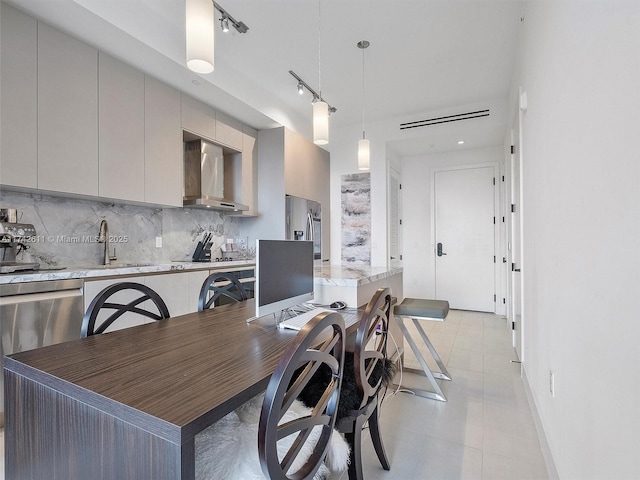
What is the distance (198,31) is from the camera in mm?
1502

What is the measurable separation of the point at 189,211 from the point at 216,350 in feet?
9.45

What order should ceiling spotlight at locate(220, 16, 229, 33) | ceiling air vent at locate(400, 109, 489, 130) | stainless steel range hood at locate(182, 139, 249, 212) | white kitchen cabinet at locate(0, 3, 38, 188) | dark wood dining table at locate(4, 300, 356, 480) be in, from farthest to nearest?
ceiling air vent at locate(400, 109, 489, 130)
stainless steel range hood at locate(182, 139, 249, 212)
ceiling spotlight at locate(220, 16, 229, 33)
white kitchen cabinet at locate(0, 3, 38, 188)
dark wood dining table at locate(4, 300, 356, 480)

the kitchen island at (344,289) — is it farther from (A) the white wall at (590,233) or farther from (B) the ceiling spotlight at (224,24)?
(B) the ceiling spotlight at (224,24)

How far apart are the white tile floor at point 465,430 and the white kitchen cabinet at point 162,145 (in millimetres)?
1941

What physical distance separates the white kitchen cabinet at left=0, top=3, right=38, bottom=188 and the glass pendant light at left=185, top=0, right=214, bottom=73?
135 cm

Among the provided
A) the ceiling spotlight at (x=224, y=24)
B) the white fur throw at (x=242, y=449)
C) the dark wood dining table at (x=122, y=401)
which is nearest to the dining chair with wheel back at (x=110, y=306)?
the dark wood dining table at (x=122, y=401)

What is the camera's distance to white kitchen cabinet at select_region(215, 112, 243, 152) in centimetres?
354

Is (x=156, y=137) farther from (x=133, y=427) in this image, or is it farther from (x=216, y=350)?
(x=133, y=427)

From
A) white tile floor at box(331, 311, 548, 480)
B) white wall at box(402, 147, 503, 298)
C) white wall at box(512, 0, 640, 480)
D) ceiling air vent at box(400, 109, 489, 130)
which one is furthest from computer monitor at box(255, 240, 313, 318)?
white wall at box(402, 147, 503, 298)

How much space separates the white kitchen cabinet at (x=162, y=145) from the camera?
2.80 metres

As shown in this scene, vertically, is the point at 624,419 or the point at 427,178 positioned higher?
the point at 427,178

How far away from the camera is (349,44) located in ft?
9.61

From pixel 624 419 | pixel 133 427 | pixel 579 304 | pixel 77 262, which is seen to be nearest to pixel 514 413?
pixel 579 304

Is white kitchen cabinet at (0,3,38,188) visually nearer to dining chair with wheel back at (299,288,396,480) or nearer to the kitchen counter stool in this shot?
dining chair with wheel back at (299,288,396,480)
